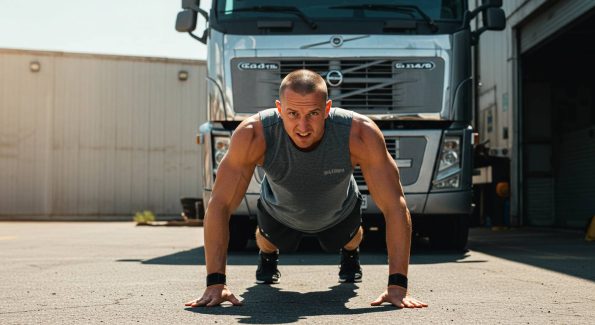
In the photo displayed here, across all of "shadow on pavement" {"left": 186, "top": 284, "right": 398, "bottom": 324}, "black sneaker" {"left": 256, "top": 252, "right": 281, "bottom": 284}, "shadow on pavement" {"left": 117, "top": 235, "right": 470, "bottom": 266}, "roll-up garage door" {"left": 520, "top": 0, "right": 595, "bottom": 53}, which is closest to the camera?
"shadow on pavement" {"left": 186, "top": 284, "right": 398, "bottom": 324}

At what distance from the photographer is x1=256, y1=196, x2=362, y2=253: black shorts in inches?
192

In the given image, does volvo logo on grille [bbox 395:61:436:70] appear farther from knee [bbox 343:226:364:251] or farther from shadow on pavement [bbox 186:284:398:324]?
shadow on pavement [bbox 186:284:398:324]

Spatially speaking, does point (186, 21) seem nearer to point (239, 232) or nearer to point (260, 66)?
point (260, 66)

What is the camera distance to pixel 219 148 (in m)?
7.59

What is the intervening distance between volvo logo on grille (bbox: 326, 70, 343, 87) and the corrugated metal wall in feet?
58.5

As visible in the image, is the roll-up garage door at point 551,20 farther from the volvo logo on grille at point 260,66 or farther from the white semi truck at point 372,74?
the volvo logo on grille at point 260,66

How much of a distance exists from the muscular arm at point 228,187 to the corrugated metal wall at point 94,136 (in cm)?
2089

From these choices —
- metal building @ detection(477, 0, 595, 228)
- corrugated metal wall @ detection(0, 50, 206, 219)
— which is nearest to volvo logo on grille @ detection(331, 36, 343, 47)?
metal building @ detection(477, 0, 595, 228)

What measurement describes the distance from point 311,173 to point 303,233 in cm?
85

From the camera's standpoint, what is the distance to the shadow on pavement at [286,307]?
3.82 meters

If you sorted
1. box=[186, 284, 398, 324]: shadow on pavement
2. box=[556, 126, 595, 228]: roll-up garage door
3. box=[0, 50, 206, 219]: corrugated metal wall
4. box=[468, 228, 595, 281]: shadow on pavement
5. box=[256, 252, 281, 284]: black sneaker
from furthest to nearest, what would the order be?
box=[0, 50, 206, 219]: corrugated metal wall, box=[556, 126, 595, 228]: roll-up garage door, box=[468, 228, 595, 281]: shadow on pavement, box=[256, 252, 281, 284]: black sneaker, box=[186, 284, 398, 324]: shadow on pavement

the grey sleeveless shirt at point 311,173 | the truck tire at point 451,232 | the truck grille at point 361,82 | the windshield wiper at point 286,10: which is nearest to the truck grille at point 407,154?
the truck grille at point 361,82

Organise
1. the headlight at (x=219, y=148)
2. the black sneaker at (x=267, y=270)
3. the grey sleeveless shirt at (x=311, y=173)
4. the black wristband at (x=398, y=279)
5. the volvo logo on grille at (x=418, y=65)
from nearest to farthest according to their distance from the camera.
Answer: the black wristband at (x=398, y=279) < the grey sleeveless shirt at (x=311, y=173) < the black sneaker at (x=267, y=270) < the headlight at (x=219, y=148) < the volvo logo on grille at (x=418, y=65)

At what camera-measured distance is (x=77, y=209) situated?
2422 centimetres
